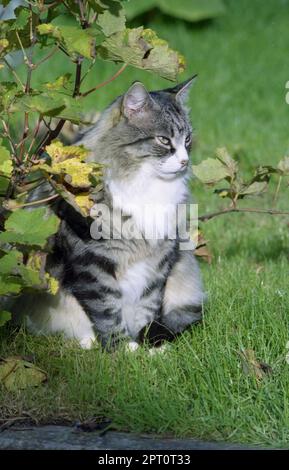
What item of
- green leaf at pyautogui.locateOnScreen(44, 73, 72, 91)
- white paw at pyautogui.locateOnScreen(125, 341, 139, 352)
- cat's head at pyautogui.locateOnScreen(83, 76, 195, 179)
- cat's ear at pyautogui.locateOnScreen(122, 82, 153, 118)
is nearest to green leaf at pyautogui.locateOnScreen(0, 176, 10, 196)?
green leaf at pyautogui.locateOnScreen(44, 73, 72, 91)

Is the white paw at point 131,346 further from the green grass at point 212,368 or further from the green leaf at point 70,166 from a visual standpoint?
the green leaf at point 70,166

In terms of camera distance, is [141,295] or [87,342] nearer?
[87,342]

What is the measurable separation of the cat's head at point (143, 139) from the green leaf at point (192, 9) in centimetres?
579

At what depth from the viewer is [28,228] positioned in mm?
3322

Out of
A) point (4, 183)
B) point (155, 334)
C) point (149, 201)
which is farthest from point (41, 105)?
point (155, 334)

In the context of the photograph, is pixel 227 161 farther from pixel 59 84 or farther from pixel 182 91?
pixel 59 84

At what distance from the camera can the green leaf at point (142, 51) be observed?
3.57m

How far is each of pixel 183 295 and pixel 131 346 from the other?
0.43 metres

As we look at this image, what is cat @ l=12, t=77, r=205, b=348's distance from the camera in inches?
155

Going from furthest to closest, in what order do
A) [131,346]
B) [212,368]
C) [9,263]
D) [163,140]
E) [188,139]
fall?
[188,139] < [163,140] < [131,346] < [212,368] < [9,263]

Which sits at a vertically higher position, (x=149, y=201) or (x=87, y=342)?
(x=149, y=201)

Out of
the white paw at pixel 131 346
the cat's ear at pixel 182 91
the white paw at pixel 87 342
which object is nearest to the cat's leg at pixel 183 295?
the white paw at pixel 131 346
